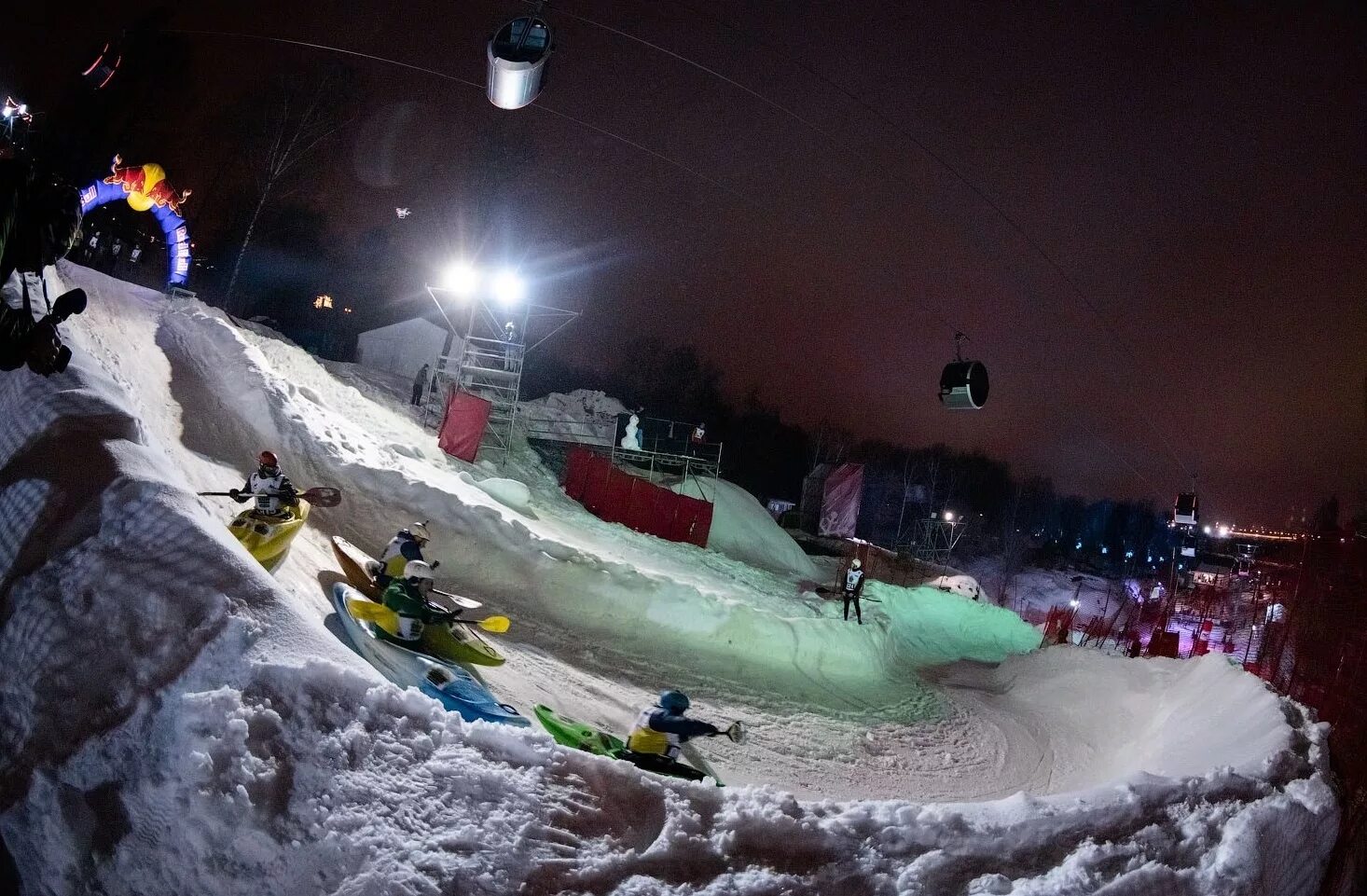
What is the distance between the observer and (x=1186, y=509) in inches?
806

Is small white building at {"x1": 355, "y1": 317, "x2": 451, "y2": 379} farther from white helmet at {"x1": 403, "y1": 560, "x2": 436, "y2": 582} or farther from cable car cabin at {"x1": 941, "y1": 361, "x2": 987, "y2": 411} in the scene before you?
cable car cabin at {"x1": 941, "y1": 361, "x2": 987, "y2": 411}

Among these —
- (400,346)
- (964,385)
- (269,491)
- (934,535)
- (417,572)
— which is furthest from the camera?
(934,535)

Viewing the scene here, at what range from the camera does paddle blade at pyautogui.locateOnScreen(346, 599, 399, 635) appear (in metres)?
7.61

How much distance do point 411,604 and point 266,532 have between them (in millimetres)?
2232

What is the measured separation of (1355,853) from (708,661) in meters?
8.78

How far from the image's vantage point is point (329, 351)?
116 ft

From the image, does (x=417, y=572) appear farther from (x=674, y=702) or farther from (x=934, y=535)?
(x=934, y=535)

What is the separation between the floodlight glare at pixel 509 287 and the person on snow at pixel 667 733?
2079cm

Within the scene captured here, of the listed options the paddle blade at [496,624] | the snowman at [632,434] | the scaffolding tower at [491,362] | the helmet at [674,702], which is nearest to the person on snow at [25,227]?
the paddle blade at [496,624]

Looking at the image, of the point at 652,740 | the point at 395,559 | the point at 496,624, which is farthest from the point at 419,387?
the point at 652,740

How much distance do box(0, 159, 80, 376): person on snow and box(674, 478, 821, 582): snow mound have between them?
19.8 metres

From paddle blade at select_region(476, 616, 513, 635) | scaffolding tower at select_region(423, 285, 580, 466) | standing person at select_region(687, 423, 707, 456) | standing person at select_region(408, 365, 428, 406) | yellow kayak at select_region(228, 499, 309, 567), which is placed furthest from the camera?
standing person at select_region(687, 423, 707, 456)

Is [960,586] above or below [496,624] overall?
below

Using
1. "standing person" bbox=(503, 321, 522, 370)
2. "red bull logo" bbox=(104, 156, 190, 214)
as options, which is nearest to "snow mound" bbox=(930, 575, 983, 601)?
"standing person" bbox=(503, 321, 522, 370)
